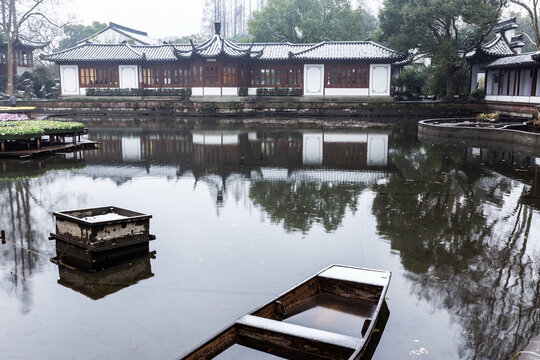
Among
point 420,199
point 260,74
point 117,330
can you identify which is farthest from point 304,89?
point 117,330

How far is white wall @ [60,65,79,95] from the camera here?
48250 mm

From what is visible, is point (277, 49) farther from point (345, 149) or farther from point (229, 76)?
point (345, 149)

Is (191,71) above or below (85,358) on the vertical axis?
above

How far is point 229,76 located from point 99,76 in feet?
46.4

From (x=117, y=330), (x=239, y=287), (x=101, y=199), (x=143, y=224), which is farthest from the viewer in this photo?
(x=101, y=199)

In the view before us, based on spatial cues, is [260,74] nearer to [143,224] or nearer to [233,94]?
[233,94]

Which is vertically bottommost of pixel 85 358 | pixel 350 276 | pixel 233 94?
pixel 85 358

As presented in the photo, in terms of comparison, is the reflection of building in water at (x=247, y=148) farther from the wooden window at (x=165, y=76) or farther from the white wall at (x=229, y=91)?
the wooden window at (x=165, y=76)

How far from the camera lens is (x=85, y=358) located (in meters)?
4.77

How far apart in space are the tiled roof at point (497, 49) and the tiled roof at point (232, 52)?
6025mm

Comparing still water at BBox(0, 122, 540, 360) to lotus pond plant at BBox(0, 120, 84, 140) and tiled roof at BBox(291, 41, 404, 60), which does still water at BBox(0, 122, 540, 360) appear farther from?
tiled roof at BBox(291, 41, 404, 60)

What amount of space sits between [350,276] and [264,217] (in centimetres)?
386

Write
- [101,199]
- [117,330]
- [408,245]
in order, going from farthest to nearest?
1. [101,199]
2. [408,245]
3. [117,330]

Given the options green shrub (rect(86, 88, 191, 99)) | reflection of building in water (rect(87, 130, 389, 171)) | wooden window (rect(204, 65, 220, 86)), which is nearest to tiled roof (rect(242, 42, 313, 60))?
wooden window (rect(204, 65, 220, 86))
